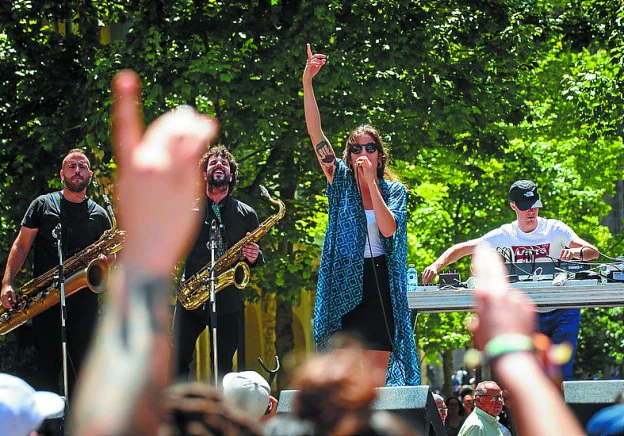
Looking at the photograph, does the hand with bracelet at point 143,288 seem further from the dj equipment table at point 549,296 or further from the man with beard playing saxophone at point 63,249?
the man with beard playing saxophone at point 63,249

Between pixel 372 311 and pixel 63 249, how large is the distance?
2.76 metres

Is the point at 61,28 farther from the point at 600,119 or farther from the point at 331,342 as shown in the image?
the point at 331,342

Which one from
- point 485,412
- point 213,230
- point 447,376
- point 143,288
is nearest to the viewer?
point 143,288

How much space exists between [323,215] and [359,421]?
18314mm

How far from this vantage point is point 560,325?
8250 millimetres

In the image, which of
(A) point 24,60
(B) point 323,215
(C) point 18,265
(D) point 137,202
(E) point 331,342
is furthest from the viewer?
(B) point 323,215

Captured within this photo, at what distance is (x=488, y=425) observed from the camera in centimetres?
959

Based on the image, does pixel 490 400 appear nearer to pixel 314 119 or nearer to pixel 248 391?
pixel 314 119

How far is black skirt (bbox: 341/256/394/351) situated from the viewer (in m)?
7.03

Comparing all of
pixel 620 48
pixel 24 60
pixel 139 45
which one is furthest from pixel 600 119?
pixel 24 60

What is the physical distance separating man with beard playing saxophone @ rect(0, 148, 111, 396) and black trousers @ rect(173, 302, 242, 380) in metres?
0.63

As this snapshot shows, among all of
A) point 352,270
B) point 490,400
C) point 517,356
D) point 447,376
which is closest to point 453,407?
point 490,400

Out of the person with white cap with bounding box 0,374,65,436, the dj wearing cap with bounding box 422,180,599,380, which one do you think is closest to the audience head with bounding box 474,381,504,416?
the dj wearing cap with bounding box 422,180,599,380

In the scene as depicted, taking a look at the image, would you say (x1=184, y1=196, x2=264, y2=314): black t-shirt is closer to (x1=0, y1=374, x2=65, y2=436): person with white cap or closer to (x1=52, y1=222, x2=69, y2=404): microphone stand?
(x1=52, y1=222, x2=69, y2=404): microphone stand
